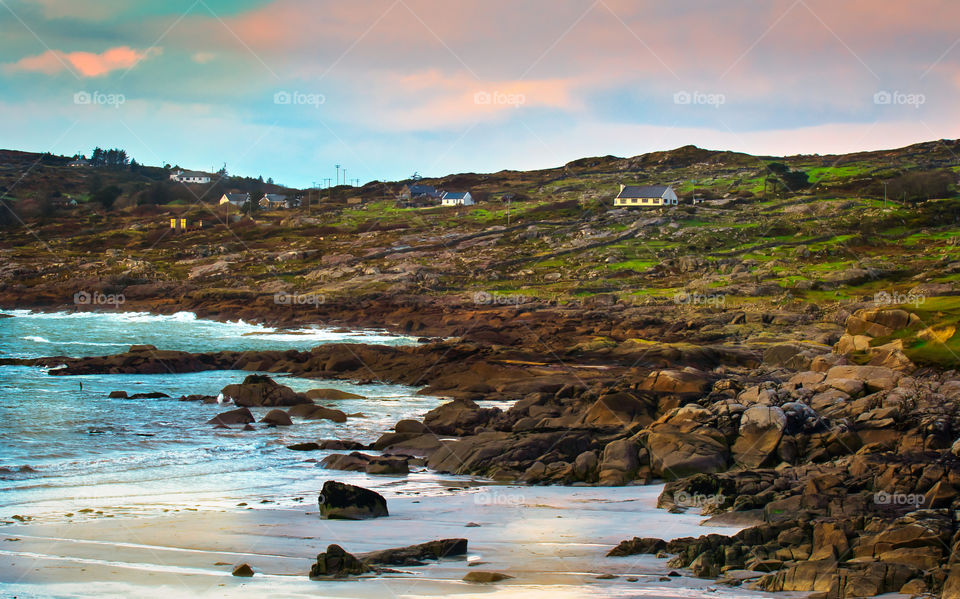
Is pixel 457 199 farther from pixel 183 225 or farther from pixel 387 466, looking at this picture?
pixel 387 466

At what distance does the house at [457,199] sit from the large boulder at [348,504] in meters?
130

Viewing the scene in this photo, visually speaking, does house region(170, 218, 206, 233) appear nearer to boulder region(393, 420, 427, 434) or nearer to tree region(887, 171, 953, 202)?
tree region(887, 171, 953, 202)

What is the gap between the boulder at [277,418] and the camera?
97.4 feet

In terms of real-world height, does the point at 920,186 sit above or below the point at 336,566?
above

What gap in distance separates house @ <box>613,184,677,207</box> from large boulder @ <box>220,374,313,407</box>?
9439 cm

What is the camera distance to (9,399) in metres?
36.3

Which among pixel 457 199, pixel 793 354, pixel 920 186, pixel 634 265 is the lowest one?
pixel 793 354

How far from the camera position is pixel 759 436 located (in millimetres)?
20922

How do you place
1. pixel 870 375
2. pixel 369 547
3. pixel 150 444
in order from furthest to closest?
pixel 150 444
pixel 870 375
pixel 369 547

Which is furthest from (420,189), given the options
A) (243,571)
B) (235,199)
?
(243,571)

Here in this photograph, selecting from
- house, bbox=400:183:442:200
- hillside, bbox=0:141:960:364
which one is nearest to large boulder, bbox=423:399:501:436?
hillside, bbox=0:141:960:364

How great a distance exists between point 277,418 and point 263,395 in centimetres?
463

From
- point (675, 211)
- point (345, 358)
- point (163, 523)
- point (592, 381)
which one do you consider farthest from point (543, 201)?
point (163, 523)

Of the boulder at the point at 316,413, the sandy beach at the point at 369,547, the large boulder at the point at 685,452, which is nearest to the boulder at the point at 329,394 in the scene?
the boulder at the point at 316,413
